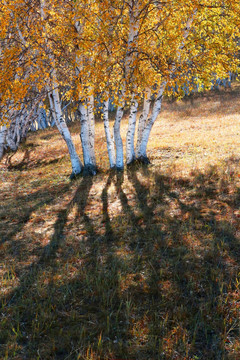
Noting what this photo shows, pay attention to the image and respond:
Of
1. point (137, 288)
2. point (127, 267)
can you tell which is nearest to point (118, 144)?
point (127, 267)

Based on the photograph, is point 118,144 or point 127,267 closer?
point 127,267

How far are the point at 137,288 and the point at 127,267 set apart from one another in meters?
0.60

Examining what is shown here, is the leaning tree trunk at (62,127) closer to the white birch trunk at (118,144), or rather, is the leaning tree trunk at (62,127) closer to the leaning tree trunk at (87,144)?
the leaning tree trunk at (87,144)

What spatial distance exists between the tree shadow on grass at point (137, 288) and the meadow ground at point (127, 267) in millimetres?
17

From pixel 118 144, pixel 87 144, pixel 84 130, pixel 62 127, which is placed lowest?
pixel 118 144

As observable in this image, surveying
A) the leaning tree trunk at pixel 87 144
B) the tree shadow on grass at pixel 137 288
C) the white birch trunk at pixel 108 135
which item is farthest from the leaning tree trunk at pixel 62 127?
the tree shadow on grass at pixel 137 288

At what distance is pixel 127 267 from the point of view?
5.09 metres

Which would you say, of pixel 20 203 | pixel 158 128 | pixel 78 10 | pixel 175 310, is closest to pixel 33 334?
pixel 175 310

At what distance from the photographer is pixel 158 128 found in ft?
80.9

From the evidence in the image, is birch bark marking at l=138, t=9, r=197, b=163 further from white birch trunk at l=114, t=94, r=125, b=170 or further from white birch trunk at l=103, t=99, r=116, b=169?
white birch trunk at l=103, t=99, r=116, b=169

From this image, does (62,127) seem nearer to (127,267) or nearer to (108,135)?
(108,135)

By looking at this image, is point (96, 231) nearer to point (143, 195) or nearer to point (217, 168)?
point (143, 195)

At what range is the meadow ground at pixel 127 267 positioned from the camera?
11.8 ft

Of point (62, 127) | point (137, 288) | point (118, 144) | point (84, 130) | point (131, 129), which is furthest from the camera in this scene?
point (62, 127)
